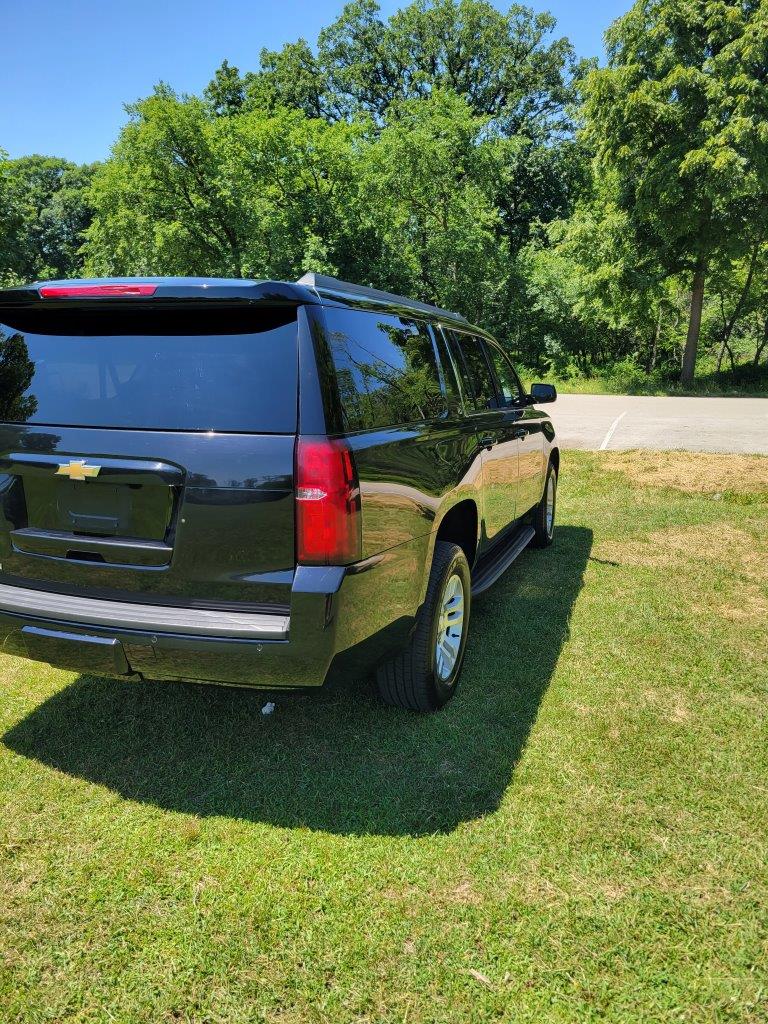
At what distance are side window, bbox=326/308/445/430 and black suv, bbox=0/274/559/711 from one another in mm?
14

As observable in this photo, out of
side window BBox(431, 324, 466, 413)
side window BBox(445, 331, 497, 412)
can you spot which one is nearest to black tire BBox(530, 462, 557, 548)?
side window BBox(445, 331, 497, 412)

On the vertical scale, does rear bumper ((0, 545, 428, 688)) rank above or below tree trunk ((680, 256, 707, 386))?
below

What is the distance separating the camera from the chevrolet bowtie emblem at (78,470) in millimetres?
2547

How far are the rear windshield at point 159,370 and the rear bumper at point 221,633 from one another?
2.11 ft

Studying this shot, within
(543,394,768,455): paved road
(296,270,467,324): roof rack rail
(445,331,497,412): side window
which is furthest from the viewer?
(543,394,768,455): paved road

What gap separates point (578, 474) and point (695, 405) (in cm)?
1192

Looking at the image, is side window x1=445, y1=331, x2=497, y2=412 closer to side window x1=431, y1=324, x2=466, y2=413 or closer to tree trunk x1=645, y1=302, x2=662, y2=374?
side window x1=431, y1=324, x2=466, y2=413

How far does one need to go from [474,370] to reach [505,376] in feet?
3.51

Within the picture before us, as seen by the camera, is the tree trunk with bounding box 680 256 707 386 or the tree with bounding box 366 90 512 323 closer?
the tree trunk with bounding box 680 256 707 386

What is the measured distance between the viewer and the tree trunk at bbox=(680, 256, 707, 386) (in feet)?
80.9

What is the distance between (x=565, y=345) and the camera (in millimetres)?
35625

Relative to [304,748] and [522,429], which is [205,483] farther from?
[522,429]

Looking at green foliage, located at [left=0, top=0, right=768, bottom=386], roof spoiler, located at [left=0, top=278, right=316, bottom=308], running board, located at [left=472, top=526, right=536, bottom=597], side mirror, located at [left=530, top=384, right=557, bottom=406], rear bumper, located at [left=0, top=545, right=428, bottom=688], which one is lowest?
running board, located at [left=472, top=526, right=536, bottom=597]

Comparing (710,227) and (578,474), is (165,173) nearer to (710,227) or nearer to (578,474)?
(710,227)
